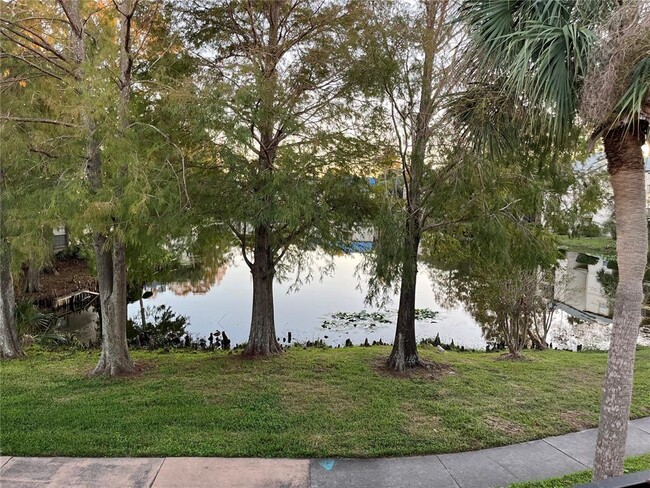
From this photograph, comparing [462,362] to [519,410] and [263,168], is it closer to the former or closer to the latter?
[519,410]

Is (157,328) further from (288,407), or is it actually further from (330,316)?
(288,407)

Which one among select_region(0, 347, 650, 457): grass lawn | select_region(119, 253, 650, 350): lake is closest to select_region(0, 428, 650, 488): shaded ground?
select_region(0, 347, 650, 457): grass lawn

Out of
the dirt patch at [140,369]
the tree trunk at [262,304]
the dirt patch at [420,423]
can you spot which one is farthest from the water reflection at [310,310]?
the dirt patch at [420,423]

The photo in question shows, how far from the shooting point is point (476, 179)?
275 inches

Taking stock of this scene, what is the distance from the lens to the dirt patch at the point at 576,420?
19.7ft

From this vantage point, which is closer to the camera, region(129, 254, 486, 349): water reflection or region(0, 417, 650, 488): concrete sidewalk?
region(0, 417, 650, 488): concrete sidewalk

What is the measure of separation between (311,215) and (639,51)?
15.9 ft

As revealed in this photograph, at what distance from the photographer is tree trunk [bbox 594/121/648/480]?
12.7 feet

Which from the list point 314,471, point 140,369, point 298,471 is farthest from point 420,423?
point 140,369

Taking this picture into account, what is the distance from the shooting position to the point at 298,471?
4723mm

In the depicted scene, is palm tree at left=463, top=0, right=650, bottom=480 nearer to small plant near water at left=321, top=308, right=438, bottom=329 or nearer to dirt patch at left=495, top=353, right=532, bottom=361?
dirt patch at left=495, top=353, right=532, bottom=361

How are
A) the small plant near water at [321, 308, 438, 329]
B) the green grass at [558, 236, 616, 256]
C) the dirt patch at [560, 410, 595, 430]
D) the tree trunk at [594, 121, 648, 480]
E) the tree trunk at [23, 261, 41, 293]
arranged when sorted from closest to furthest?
1. the tree trunk at [594, 121, 648, 480]
2. the dirt patch at [560, 410, 595, 430]
3. the small plant near water at [321, 308, 438, 329]
4. the tree trunk at [23, 261, 41, 293]
5. the green grass at [558, 236, 616, 256]

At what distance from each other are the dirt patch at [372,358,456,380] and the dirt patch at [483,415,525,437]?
75.7 inches

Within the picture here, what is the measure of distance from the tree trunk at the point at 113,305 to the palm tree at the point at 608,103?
6720 millimetres
